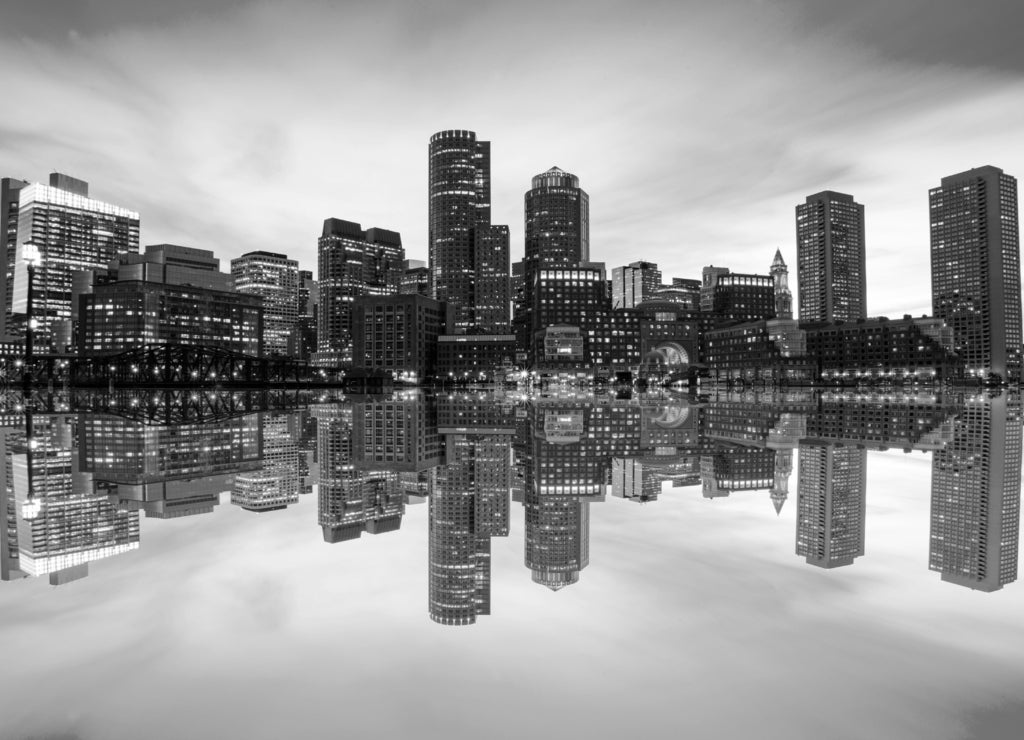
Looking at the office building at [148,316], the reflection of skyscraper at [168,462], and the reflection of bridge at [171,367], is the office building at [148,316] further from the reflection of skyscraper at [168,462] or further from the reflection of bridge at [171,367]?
the reflection of skyscraper at [168,462]

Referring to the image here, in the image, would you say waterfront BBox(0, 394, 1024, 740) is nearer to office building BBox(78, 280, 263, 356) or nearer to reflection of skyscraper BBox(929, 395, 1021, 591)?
reflection of skyscraper BBox(929, 395, 1021, 591)

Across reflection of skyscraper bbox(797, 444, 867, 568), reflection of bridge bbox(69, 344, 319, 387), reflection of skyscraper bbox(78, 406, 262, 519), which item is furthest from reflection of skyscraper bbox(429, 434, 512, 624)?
reflection of bridge bbox(69, 344, 319, 387)

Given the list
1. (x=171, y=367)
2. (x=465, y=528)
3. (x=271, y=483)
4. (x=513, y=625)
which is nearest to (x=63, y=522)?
(x=271, y=483)

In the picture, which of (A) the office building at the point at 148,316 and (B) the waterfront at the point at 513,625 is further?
(A) the office building at the point at 148,316

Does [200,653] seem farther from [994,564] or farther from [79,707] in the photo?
[994,564]

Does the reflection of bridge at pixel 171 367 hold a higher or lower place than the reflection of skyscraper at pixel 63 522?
higher

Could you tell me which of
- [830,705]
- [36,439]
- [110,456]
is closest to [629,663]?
[830,705]

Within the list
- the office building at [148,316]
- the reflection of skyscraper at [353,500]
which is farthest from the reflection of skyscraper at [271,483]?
the office building at [148,316]
